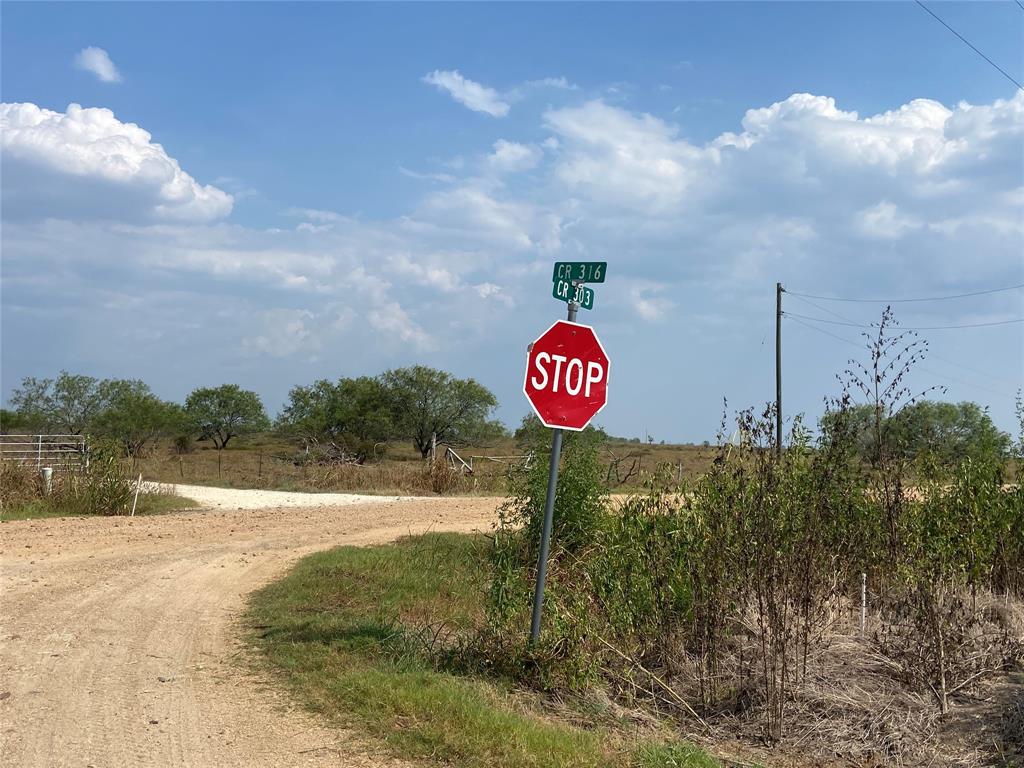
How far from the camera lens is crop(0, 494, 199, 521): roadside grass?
1856 centimetres

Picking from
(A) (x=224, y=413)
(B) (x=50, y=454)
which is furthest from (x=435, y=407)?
(B) (x=50, y=454)

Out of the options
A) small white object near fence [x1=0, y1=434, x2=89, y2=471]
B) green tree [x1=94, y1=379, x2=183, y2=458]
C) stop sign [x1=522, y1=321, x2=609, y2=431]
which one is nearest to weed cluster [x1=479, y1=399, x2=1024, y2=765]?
stop sign [x1=522, y1=321, x2=609, y2=431]

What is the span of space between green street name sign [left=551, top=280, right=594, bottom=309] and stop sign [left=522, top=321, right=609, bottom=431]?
28 centimetres

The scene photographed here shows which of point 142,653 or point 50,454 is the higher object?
point 50,454

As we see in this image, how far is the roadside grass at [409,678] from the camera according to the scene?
582 cm

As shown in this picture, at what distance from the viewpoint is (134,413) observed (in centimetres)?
6438

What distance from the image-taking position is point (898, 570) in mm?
7895

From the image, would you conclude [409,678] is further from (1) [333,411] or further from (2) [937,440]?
(1) [333,411]

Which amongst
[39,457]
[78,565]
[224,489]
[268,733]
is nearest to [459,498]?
[224,489]

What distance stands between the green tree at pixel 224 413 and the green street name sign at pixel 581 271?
68.0 m

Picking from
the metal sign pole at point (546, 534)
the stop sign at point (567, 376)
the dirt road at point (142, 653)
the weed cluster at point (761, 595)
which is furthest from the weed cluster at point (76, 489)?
the stop sign at point (567, 376)

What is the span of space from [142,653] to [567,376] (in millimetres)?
4573

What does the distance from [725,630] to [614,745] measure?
2033 millimetres

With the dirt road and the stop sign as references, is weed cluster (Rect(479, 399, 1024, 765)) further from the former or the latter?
the dirt road
